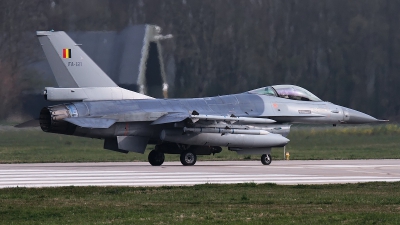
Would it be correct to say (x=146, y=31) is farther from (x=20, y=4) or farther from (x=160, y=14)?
(x=20, y=4)

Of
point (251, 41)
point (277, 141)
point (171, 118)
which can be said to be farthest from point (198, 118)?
point (251, 41)

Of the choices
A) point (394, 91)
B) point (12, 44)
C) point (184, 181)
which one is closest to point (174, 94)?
point (12, 44)

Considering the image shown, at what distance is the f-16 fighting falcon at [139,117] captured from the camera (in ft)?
75.0

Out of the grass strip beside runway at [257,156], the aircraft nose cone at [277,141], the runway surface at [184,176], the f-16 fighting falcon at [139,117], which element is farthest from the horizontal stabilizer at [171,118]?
the grass strip beside runway at [257,156]

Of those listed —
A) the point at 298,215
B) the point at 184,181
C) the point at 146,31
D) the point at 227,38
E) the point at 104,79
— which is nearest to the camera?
the point at 298,215

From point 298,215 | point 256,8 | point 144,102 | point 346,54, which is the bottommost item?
point 298,215

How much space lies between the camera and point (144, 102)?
78.8 ft

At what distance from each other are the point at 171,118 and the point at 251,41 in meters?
9.29

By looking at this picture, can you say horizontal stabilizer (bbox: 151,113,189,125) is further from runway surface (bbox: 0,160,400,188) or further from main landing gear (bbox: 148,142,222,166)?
runway surface (bbox: 0,160,400,188)

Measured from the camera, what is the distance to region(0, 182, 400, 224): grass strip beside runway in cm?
1102

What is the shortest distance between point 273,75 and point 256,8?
305 cm

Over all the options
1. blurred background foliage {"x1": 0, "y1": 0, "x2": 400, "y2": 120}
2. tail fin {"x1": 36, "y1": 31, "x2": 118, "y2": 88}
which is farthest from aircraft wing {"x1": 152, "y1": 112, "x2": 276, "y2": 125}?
blurred background foliage {"x1": 0, "y1": 0, "x2": 400, "y2": 120}

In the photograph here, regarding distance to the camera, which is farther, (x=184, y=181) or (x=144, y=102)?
(x=144, y=102)

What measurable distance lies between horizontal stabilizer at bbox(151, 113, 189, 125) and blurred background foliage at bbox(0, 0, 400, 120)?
593cm
